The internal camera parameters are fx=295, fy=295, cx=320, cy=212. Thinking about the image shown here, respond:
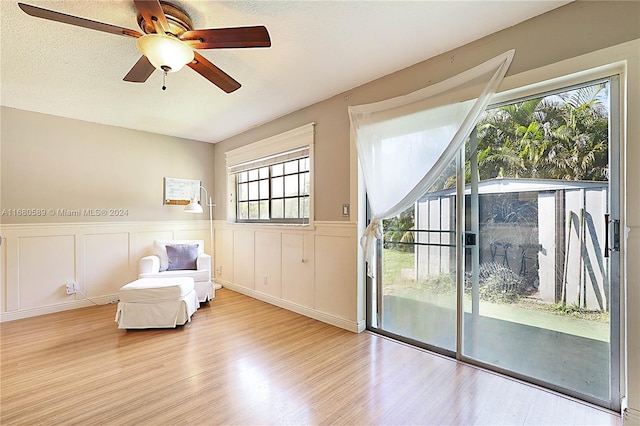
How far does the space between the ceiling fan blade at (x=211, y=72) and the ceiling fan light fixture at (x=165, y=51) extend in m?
0.12

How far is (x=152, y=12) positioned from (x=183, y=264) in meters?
3.04

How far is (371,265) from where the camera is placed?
8.87 ft

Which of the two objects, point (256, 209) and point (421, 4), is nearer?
point (421, 4)

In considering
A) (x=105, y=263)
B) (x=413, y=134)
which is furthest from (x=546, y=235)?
(x=105, y=263)

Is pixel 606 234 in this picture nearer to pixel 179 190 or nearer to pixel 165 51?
pixel 165 51

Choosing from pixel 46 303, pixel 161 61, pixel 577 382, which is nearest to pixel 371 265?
pixel 577 382

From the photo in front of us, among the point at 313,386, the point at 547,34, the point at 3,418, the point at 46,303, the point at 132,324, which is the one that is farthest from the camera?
the point at 46,303

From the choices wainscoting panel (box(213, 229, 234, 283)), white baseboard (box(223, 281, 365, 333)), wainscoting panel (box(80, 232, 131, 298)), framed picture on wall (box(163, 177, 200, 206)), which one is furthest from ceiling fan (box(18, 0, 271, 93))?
wainscoting panel (box(213, 229, 234, 283))

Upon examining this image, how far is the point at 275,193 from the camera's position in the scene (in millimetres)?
4000

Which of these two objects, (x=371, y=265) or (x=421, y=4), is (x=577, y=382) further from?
(x=421, y=4)

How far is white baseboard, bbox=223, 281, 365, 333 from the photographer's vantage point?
288 centimetres

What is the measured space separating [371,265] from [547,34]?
2049 mm

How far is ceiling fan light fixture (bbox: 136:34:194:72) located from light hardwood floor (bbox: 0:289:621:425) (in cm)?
206

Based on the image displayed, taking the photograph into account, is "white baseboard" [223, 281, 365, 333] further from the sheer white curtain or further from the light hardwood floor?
the sheer white curtain
